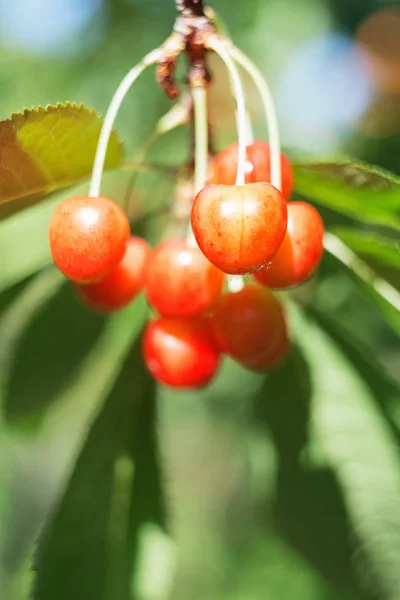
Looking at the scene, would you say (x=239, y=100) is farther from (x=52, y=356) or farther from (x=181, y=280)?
(x=52, y=356)

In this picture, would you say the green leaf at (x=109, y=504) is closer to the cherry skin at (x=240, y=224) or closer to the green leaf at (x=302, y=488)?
the green leaf at (x=302, y=488)

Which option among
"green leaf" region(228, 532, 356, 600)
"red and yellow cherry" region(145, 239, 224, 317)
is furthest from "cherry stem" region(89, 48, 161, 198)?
"green leaf" region(228, 532, 356, 600)

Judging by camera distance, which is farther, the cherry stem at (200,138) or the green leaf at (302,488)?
the green leaf at (302,488)

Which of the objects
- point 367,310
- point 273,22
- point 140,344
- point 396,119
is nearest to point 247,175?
point 140,344

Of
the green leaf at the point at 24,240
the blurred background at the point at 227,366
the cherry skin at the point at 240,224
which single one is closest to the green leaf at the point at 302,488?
the blurred background at the point at 227,366


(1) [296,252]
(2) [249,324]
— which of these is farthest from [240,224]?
(2) [249,324]

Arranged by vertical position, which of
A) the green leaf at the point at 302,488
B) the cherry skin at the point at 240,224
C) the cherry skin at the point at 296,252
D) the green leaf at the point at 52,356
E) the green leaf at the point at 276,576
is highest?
the cherry skin at the point at 240,224

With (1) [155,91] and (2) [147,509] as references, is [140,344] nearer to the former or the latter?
(2) [147,509]
